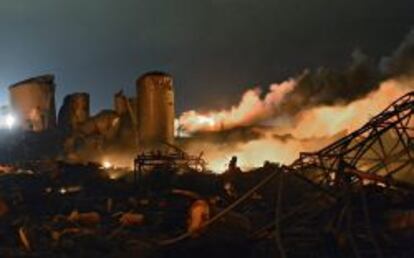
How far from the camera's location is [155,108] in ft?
178

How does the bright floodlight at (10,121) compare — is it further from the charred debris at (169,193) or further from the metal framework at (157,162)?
the metal framework at (157,162)

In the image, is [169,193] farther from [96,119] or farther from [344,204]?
[96,119]

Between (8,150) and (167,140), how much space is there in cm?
1247

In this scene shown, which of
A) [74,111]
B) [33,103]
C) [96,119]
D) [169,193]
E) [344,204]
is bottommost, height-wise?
[344,204]

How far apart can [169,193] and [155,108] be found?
19772 millimetres

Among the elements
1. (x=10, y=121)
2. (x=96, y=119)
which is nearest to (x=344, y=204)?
(x=96, y=119)

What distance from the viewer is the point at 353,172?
62.4 ft

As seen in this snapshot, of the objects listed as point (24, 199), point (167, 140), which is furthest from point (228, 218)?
point (167, 140)

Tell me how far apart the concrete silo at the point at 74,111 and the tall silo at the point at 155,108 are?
6.92m

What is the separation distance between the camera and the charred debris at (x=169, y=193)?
20.3m

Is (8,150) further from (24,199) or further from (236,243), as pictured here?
(236,243)

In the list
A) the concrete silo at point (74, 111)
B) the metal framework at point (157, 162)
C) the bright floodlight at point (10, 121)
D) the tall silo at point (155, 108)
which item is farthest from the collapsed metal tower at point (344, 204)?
the bright floodlight at point (10, 121)

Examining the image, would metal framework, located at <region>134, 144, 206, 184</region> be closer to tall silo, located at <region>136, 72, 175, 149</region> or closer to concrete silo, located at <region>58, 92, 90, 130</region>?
tall silo, located at <region>136, 72, 175, 149</region>

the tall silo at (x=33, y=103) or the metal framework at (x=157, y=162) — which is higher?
the tall silo at (x=33, y=103)
